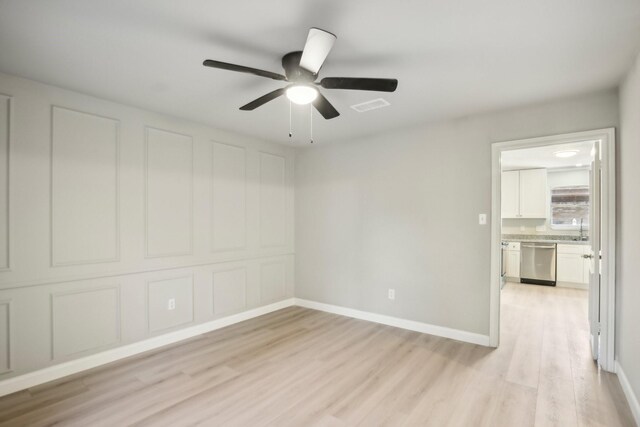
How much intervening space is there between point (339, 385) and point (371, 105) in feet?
8.56

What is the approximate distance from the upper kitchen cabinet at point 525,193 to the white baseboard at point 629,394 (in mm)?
4790

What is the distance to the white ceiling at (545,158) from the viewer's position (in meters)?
5.00

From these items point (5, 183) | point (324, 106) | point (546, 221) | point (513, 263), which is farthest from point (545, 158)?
point (5, 183)

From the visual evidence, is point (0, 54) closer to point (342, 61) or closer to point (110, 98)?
point (110, 98)

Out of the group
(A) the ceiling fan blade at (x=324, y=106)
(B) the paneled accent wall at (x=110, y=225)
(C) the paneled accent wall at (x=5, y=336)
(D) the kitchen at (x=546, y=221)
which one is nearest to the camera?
(A) the ceiling fan blade at (x=324, y=106)

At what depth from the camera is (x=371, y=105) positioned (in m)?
3.29

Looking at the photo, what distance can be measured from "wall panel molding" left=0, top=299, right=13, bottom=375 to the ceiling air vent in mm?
3431

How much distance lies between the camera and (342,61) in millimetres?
2371

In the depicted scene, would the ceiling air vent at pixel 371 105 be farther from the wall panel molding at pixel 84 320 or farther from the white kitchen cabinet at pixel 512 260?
the white kitchen cabinet at pixel 512 260

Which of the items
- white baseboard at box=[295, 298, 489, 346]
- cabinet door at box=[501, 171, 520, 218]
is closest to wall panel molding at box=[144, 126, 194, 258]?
white baseboard at box=[295, 298, 489, 346]

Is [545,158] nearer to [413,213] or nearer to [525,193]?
[525,193]

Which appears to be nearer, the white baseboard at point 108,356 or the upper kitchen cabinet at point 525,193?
the white baseboard at point 108,356

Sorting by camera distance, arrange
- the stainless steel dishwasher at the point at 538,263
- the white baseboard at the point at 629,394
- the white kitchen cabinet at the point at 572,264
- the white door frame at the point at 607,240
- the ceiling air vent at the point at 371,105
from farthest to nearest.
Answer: the stainless steel dishwasher at the point at 538,263
the white kitchen cabinet at the point at 572,264
the ceiling air vent at the point at 371,105
the white door frame at the point at 607,240
the white baseboard at the point at 629,394

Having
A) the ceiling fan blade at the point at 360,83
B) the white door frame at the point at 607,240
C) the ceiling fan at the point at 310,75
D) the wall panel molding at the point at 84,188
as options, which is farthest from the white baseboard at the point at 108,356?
the white door frame at the point at 607,240
